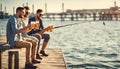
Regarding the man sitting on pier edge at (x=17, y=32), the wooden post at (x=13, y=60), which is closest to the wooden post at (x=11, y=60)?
the wooden post at (x=13, y=60)

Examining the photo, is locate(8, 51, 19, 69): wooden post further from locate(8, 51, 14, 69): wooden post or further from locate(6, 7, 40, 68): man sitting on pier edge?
locate(6, 7, 40, 68): man sitting on pier edge

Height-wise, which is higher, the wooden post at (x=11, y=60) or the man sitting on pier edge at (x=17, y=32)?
the man sitting on pier edge at (x=17, y=32)

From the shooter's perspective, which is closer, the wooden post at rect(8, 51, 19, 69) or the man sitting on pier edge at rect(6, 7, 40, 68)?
the wooden post at rect(8, 51, 19, 69)

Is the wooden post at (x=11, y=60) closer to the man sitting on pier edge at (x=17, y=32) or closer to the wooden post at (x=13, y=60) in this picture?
the wooden post at (x=13, y=60)

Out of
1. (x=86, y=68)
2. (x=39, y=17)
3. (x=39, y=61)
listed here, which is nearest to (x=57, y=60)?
(x=39, y=61)

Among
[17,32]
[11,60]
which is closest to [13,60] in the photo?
[11,60]

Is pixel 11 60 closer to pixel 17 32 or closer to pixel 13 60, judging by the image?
pixel 13 60

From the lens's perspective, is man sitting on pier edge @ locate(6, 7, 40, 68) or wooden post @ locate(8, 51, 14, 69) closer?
wooden post @ locate(8, 51, 14, 69)

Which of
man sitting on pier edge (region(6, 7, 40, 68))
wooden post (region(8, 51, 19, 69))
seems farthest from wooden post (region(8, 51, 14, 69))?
man sitting on pier edge (region(6, 7, 40, 68))

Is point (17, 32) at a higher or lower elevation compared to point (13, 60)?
higher

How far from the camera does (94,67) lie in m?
12.0

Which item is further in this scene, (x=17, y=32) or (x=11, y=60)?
(x=17, y=32)

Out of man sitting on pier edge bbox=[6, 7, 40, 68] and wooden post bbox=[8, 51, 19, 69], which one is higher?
man sitting on pier edge bbox=[6, 7, 40, 68]

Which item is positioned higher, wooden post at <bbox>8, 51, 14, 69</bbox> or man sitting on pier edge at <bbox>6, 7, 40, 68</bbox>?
man sitting on pier edge at <bbox>6, 7, 40, 68</bbox>
